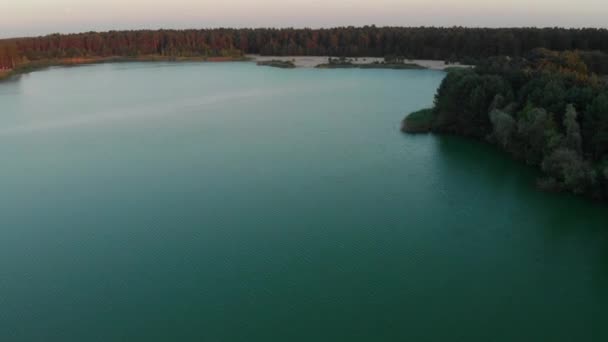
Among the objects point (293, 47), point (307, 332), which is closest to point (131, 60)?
point (293, 47)

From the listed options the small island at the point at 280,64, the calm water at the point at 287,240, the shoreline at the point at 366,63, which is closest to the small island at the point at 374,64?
the shoreline at the point at 366,63

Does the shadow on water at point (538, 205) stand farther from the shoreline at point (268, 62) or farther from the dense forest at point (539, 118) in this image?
the shoreline at point (268, 62)

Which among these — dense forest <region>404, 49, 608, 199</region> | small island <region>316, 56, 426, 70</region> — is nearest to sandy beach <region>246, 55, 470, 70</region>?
small island <region>316, 56, 426, 70</region>

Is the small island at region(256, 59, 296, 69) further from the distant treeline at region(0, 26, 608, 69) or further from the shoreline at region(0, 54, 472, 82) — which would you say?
the distant treeline at region(0, 26, 608, 69)

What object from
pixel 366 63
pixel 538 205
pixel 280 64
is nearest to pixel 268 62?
pixel 280 64

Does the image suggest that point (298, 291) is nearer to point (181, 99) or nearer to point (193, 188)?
point (193, 188)

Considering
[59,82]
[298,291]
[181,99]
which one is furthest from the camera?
[59,82]
